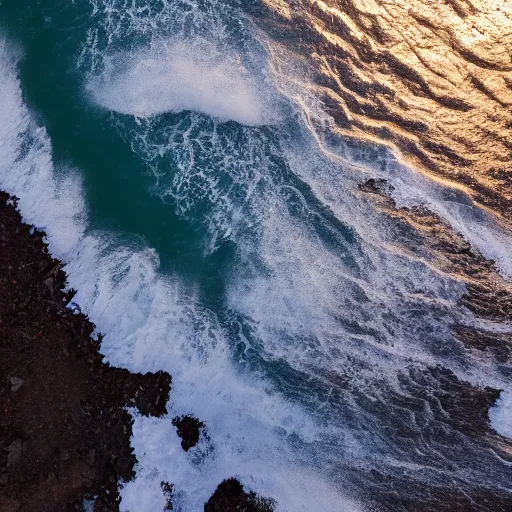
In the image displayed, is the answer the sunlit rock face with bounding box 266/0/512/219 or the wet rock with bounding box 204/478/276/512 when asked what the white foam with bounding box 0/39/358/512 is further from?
the sunlit rock face with bounding box 266/0/512/219

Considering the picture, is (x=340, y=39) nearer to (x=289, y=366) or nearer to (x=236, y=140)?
(x=236, y=140)

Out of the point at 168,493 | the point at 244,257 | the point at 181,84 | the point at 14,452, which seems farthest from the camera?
Answer: the point at 181,84

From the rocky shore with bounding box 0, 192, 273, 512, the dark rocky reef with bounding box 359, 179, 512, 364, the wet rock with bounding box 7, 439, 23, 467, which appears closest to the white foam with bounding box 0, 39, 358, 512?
the rocky shore with bounding box 0, 192, 273, 512

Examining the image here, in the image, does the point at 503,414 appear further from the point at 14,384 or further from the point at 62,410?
the point at 14,384

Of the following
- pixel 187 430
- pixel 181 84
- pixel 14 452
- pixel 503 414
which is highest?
pixel 181 84

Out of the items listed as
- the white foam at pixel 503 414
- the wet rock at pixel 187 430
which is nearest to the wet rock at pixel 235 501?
the wet rock at pixel 187 430

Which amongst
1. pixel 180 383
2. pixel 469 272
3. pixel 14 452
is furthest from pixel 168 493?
pixel 469 272

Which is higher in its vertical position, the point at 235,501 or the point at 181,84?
the point at 181,84
